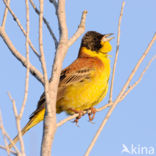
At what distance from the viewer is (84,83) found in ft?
23.6

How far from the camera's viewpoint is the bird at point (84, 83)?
693 cm

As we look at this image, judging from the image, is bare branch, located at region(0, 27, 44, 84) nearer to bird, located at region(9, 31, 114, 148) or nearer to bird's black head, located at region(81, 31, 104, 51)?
bird, located at region(9, 31, 114, 148)

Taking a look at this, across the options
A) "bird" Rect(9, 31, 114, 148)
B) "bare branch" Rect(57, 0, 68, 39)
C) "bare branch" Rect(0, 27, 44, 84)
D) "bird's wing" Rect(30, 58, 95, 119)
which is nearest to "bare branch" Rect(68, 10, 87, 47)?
"bare branch" Rect(57, 0, 68, 39)

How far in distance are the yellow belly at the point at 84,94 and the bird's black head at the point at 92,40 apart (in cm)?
97

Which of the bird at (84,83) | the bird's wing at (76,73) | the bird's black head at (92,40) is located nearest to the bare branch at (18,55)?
the bird at (84,83)

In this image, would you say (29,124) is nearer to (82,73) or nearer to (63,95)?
(63,95)

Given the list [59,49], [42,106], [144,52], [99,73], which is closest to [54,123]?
[59,49]

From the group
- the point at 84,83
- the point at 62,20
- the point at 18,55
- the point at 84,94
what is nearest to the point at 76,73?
the point at 84,83

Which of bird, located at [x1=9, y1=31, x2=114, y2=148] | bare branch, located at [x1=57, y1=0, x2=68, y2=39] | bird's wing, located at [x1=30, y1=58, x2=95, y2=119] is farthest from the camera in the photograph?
bird's wing, located at [x1=30, y1=58, x2=95, y2=119]

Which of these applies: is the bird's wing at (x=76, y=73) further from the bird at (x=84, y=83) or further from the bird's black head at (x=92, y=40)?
the bird's black head at (x=92, y=40)

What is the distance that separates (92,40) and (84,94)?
5.12 ft

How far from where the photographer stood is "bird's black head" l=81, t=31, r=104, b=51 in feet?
26.3

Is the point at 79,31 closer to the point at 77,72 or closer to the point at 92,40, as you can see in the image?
the point at 77,72

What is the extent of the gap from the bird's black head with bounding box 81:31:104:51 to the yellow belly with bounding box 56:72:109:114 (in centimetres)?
97
